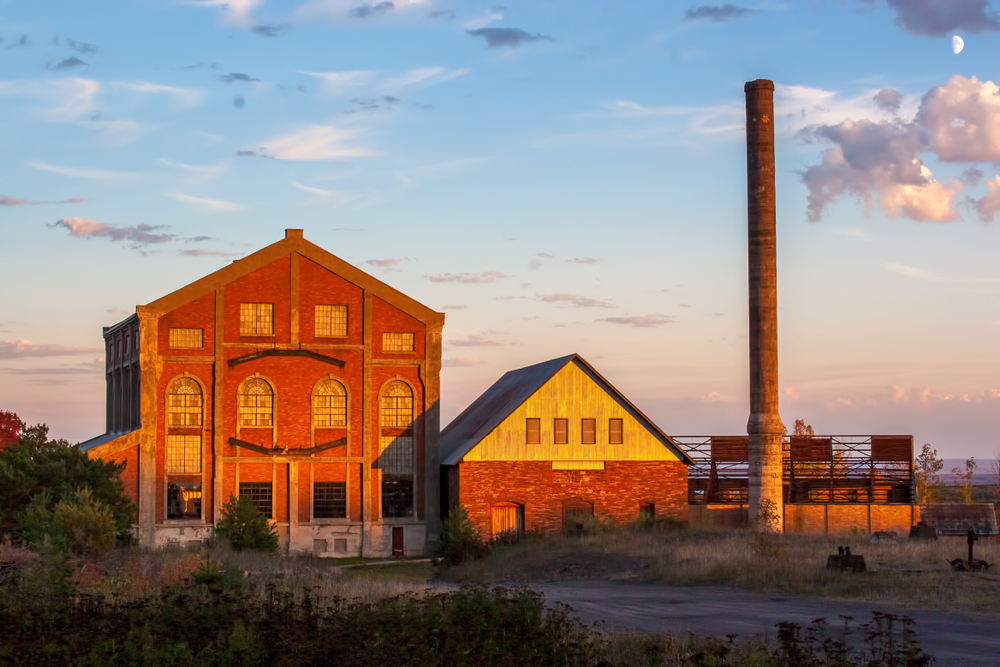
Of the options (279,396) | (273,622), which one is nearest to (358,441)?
(279,396)

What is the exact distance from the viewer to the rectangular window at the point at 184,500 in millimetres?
43438

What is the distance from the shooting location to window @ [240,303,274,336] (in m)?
45.0

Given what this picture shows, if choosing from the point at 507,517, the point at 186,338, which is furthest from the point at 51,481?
the point at 507,517

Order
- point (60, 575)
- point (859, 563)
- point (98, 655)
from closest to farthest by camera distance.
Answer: point (98, 655), point (60, 575), point (859, 563)

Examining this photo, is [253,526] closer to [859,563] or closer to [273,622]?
[859,563]

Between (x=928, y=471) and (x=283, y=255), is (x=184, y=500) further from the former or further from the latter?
(x=928, y=471)

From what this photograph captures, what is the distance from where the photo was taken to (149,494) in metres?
42.8

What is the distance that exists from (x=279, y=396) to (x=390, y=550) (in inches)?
298

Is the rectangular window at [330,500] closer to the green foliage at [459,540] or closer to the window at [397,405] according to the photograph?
the window at [397,405]

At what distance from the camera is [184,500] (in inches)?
1718

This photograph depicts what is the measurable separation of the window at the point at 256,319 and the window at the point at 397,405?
5.32 meters

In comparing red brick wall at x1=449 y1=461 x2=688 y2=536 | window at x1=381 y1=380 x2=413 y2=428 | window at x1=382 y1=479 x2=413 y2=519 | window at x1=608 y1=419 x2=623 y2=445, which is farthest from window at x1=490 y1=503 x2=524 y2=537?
window at x1=381 y1=380 x2=413 y2=428

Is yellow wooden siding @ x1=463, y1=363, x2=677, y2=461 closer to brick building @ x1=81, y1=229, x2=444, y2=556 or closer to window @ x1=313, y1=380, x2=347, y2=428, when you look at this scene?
brick building @ x1=81, y1=229, x2=444, y2=556

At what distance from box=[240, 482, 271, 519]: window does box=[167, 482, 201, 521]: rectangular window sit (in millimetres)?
1729
